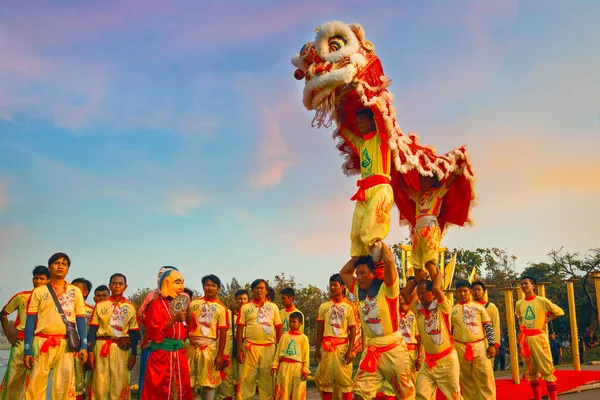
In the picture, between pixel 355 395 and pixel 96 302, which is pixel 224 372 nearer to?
pixel 96 302

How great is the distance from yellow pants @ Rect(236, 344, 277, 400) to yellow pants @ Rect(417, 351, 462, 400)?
2527 millimetres

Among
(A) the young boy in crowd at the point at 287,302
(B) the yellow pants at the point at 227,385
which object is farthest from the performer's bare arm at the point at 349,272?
(B) the yellow pants at the point at 227,385

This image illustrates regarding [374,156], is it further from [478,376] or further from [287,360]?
[478,376]

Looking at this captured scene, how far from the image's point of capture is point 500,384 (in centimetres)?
1141

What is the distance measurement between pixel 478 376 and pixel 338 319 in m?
2.09

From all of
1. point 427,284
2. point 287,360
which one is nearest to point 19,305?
point 287,360

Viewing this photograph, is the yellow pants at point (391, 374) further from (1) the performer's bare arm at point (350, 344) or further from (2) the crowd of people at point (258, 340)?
(1) the performer's bare arm at point (350, 344)

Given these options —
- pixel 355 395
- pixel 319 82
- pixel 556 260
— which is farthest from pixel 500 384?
pixel 556 260

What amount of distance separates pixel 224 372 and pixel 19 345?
2.79m

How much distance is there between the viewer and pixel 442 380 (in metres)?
5.85

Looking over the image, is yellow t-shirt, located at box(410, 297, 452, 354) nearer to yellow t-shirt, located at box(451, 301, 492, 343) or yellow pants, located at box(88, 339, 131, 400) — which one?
yellow t-shirt, located at box(451, 301, 492, 343)

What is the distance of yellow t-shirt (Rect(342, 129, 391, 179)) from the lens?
5539 mm

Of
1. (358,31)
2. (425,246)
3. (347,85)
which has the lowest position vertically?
(425,246)

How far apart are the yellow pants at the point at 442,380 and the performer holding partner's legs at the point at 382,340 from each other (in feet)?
3.16
